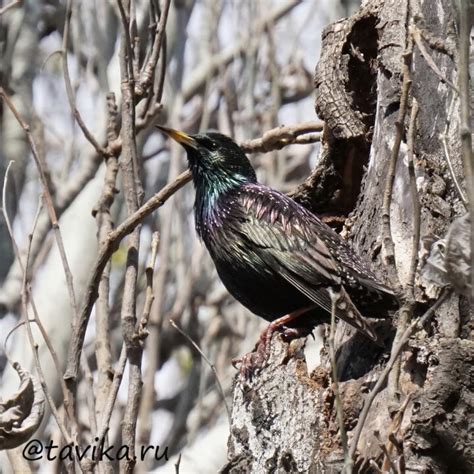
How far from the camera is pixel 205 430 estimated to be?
7.95 m

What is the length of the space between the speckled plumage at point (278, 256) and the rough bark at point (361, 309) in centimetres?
13

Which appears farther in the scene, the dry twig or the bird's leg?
the bird's leg

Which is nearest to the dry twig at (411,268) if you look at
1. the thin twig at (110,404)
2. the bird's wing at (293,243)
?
the thin twig at (110,404)

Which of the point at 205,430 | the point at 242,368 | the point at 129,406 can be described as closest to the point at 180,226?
the point at 205,430

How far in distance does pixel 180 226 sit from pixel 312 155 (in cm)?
202

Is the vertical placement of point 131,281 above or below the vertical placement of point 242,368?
above

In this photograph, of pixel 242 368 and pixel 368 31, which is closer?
pixel 242 368

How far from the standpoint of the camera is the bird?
4207 mm

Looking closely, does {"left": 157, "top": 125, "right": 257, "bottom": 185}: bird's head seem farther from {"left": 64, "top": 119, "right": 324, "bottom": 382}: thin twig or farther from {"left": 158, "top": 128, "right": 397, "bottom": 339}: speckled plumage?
{"left": 64, "top": 119, "right": 324, "bottom": 382}: thin twig

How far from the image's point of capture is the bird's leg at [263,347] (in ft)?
13.0

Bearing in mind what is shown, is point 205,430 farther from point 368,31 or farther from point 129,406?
point 129,406

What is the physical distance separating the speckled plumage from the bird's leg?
0.10 metres

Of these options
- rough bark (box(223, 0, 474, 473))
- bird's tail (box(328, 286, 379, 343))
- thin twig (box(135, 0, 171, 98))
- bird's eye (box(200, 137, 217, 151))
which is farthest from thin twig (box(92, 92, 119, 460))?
bird's eye (box(200, 137, 217, 151))

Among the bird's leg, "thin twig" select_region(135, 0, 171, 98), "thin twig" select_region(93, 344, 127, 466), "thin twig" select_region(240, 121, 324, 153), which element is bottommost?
the bird's leg
